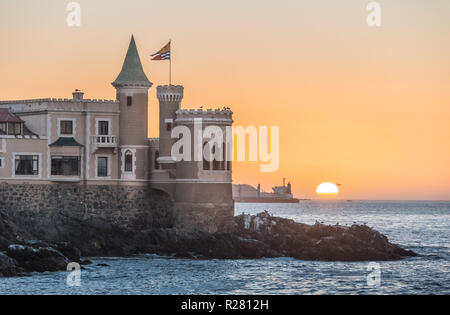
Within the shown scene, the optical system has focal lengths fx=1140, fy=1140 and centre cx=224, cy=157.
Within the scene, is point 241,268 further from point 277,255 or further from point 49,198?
point 49,198

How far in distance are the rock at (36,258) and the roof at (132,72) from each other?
60.8ft

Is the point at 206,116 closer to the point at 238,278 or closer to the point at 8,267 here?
the point at 238,278

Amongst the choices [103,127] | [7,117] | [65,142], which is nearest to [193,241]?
[103,127]

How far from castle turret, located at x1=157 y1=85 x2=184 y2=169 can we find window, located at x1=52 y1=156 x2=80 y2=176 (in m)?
6.75

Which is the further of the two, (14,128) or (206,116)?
(14,128)

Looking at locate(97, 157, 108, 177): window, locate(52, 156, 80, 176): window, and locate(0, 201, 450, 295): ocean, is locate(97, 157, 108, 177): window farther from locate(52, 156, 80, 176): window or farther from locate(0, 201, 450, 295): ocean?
locate(0, 201, 450, 295): ocean

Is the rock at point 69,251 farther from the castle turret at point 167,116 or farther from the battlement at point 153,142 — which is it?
the battlement at point 153,142

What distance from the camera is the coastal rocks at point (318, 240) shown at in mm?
91750

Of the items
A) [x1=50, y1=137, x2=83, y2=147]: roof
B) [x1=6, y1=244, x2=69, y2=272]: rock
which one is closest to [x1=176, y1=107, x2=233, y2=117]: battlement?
[x1=50, y1=137, x2=83, y2=147]: roof

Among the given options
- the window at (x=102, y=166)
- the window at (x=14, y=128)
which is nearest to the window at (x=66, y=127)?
the window at (x=102, y=166)

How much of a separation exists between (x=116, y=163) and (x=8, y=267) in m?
19.7

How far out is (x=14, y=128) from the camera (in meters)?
93.4
